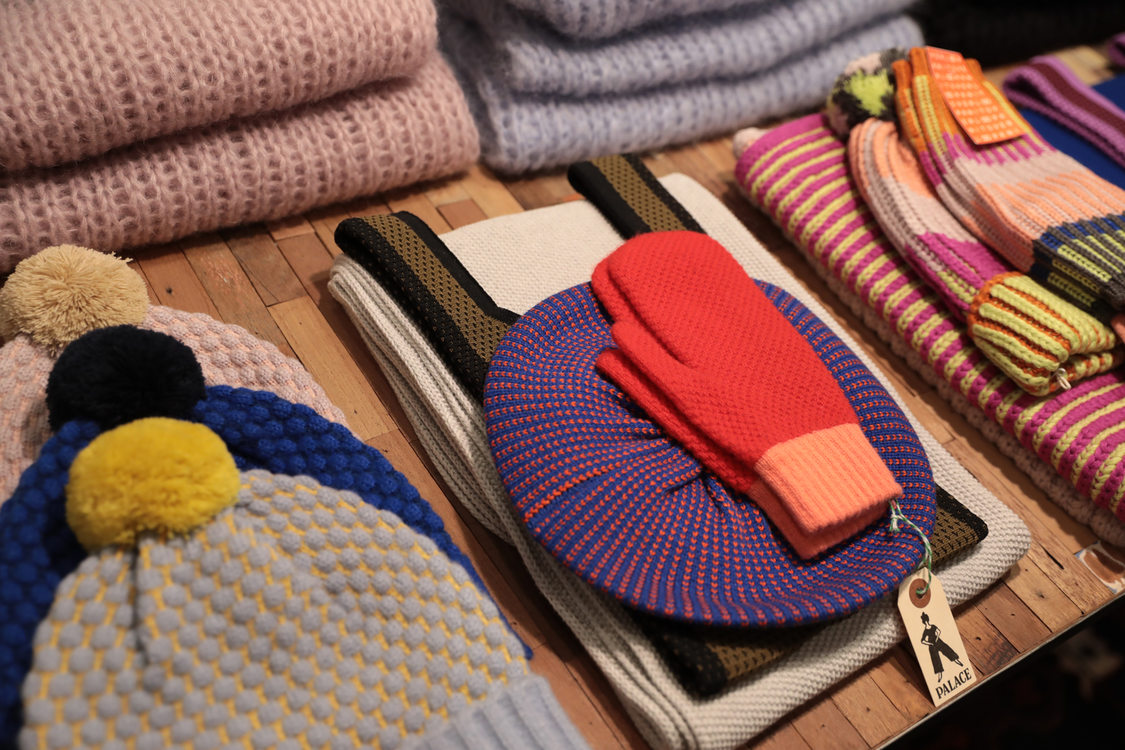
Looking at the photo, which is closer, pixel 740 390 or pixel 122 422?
pixel 122 422

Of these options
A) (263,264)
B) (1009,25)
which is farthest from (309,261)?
(1009,25)

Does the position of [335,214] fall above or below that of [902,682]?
above

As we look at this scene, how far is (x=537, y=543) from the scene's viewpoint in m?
0.78

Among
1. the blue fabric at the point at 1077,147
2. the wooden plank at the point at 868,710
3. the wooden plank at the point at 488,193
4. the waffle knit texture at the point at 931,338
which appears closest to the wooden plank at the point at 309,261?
the wooden plank at the point at 488,193

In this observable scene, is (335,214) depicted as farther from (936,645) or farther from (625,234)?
(936,645)

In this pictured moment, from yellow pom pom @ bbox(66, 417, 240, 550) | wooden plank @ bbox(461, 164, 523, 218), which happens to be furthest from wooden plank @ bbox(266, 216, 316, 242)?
yellow pom pom @ bbox(66, 417, 240, 550)

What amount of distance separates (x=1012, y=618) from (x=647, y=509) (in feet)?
1.39

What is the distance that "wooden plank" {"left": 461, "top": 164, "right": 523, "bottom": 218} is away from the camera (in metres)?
1.14

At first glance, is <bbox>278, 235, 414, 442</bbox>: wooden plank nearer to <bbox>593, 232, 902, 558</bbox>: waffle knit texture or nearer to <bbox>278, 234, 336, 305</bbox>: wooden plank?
<bbox>278, 234, 336, 305</bbox>: wooden plank

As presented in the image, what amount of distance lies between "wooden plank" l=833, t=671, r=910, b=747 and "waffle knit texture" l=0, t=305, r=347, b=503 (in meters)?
0.52

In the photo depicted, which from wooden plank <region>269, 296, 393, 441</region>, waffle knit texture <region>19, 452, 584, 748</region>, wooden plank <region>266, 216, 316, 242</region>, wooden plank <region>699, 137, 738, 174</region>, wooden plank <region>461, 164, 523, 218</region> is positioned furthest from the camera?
wooden plank <region>699, 137, 738, 174</region>

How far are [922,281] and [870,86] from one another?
284 mm

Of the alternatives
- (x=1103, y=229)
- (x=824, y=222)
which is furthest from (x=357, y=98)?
(x=1103, y=229)

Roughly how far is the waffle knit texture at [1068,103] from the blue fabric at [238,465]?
105cm
